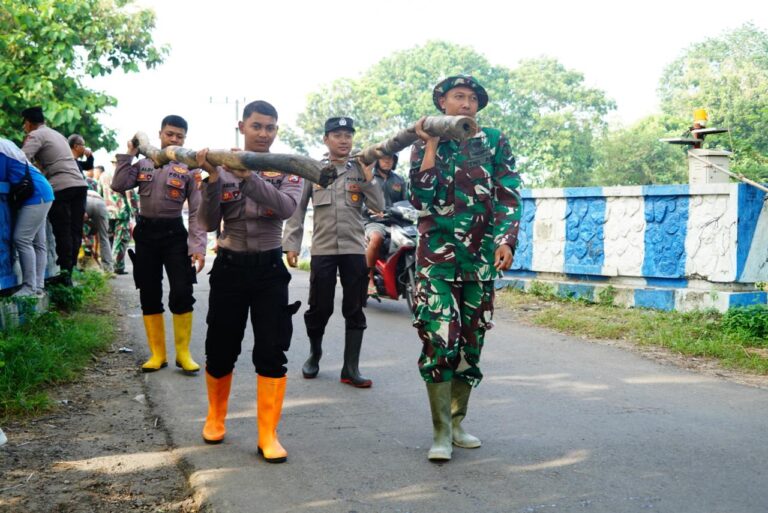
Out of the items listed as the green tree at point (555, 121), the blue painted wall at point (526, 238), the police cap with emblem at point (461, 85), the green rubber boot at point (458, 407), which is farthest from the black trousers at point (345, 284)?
the green tree at point (555, 121)

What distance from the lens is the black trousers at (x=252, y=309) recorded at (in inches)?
172

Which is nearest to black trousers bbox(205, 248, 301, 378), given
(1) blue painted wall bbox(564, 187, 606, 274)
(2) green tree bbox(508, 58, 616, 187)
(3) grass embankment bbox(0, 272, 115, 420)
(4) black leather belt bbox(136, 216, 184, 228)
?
(3) grass embankment bbox(0, 272, 115, 420)

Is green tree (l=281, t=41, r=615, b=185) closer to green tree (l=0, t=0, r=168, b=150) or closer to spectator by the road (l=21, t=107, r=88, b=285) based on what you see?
green tree (l=0, t=0, r=168, b=150)

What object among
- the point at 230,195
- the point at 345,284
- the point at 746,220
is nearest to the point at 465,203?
the point at 230,195

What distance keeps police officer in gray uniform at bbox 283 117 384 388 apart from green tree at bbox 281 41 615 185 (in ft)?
156

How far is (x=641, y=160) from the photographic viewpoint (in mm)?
46406

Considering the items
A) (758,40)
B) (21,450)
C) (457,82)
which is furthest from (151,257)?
(758,40)

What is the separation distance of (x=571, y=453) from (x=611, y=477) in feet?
1.39

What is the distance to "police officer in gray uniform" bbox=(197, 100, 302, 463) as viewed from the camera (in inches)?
169

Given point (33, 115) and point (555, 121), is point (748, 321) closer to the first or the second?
point (33, 115)

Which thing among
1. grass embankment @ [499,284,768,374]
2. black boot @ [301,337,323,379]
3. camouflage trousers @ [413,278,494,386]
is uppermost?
camouflage trousers @ [413,278,494,386]

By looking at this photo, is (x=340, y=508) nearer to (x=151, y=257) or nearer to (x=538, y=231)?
(x=151, y=257)

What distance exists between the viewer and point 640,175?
46688 millimetres

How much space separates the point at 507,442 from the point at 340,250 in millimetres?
2225
